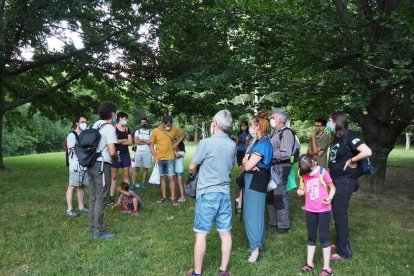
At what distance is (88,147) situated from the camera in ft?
19.0

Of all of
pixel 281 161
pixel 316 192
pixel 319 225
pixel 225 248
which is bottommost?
pixel 225 248

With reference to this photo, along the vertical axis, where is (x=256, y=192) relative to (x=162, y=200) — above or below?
above

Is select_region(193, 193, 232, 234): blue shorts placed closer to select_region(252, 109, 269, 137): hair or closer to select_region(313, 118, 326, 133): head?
select_region(252, 109, 269, 137): hair

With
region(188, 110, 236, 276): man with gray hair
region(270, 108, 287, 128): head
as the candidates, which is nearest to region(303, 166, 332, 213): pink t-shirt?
region(188, 110, 236, 276): man with gray hair

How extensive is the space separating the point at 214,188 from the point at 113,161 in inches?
116

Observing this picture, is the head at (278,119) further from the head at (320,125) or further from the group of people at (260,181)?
the head at (320,125)

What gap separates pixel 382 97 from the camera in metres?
9.49

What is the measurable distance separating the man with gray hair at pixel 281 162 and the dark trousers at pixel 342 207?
4.16 feet

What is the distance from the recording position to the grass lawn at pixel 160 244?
4.82 metres

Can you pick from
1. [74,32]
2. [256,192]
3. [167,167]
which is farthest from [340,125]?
[74,32]

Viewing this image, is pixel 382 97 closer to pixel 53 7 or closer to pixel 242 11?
pixel 242 11

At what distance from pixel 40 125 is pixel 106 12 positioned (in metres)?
41.2

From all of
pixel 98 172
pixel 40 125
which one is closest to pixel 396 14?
pixel 98 172

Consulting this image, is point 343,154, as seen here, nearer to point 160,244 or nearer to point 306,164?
point 306,164
